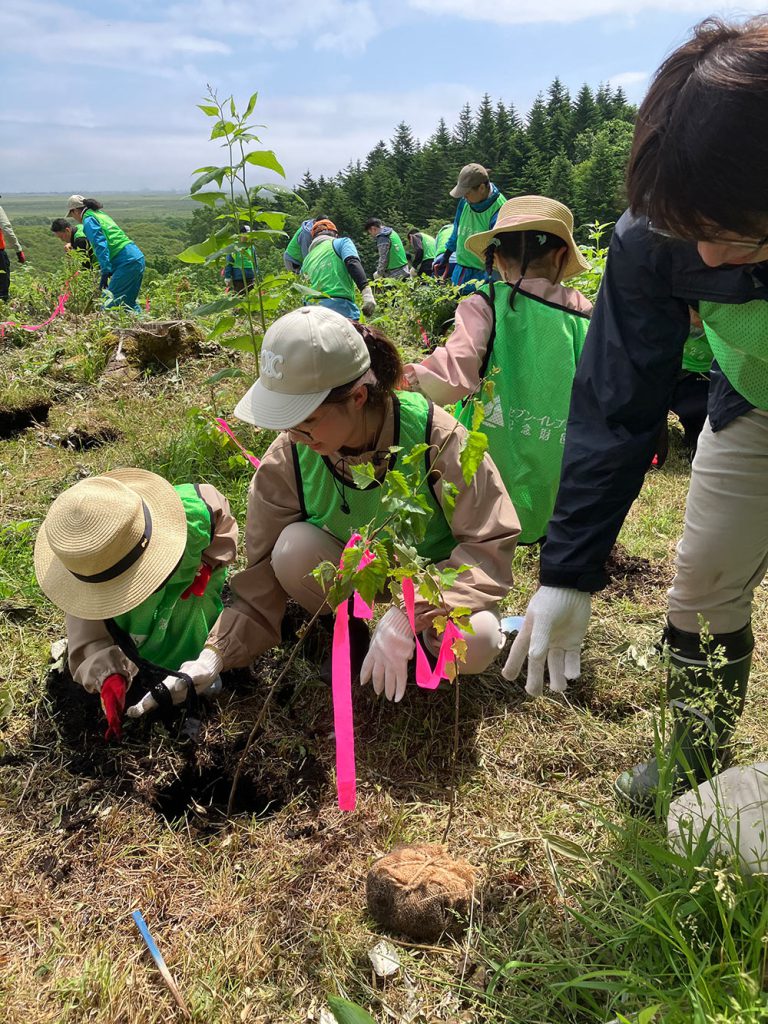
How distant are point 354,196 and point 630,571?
137ft

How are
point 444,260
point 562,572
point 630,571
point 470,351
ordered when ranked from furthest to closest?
point 444,260 < point 630,571 < point 470,351 < point 562,572

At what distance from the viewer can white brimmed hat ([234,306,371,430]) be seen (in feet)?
5.45

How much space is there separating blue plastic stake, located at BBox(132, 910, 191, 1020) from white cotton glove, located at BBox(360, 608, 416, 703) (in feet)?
2.23

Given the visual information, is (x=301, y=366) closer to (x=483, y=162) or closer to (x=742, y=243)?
(x=742, y=243)

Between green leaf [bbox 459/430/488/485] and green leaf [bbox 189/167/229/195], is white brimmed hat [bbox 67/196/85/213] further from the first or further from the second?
green leaf [bbox 459/430/488/485]

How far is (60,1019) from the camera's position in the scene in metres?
1.30

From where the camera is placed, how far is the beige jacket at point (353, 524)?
1.85 meters

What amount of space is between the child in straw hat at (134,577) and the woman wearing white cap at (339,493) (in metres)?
0.12

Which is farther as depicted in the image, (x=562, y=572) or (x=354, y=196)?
(x=354, y=196)

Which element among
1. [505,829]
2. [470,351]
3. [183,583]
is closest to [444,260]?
[470,351]

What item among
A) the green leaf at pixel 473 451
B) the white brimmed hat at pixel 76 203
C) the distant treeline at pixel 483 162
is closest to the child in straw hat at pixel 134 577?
the green leaf at pixel 473 451

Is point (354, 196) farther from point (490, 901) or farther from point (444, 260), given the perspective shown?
point (490, 901)

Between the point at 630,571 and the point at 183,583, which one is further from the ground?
the point at 183,583

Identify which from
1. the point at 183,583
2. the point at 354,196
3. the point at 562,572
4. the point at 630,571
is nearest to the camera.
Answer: the point at 562,572
